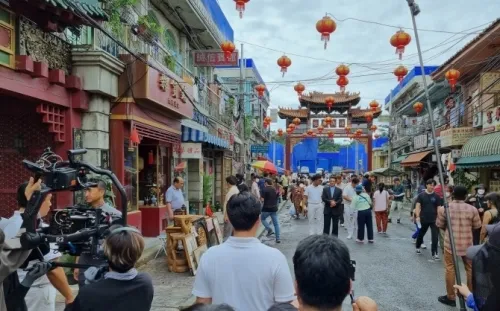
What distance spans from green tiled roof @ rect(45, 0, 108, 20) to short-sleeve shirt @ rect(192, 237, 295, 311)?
5.46 m

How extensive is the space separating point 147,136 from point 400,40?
6542mm

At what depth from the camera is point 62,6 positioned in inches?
266

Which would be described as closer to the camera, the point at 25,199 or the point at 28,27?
the point at 25,199

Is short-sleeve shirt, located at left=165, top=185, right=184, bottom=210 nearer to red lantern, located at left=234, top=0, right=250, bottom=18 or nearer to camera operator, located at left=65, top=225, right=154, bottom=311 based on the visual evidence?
red lantern, located at left=234, top=0, right=250, bottom=18

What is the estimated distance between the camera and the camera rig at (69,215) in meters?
2.70

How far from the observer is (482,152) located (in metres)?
15.6

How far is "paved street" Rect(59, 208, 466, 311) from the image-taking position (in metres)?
6.41

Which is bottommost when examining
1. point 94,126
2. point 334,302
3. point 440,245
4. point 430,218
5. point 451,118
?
point 440,245

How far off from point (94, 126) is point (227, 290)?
712 cm

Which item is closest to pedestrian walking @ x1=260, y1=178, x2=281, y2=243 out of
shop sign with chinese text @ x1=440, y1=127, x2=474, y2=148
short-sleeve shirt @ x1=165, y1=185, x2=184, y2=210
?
short-sleeve shirt @ x1=165, y1=185, x2=184, y2=210

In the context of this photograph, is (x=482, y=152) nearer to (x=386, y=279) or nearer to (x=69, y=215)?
(x=386, y=279)

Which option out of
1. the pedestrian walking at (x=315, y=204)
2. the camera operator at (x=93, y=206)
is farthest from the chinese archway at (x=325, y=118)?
the camera operator at (x=93, y=206)

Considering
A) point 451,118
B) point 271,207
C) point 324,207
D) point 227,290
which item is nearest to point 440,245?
point 324,207

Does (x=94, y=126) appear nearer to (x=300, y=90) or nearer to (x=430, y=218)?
(x=430, y=218)
